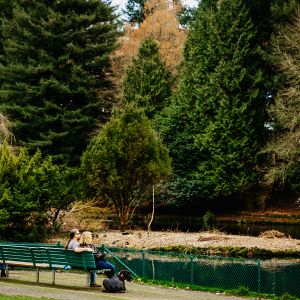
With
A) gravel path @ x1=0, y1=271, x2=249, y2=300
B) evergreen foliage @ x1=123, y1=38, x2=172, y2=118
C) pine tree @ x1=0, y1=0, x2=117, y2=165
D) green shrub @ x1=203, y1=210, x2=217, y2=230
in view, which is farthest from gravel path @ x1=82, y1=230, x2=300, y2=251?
evergreen foliage @ x1=123, y1=38, x2=172, y2=118

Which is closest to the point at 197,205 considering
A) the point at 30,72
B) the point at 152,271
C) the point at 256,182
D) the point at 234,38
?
the point at 256,182

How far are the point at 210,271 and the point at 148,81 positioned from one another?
33283 millimetres

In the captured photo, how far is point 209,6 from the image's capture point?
5350 centimetres

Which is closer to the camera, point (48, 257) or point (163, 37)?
point (48, 257)

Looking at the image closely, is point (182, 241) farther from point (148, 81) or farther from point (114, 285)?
Result: point (148, 81)

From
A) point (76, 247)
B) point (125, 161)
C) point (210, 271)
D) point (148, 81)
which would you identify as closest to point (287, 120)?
point (125, 161)

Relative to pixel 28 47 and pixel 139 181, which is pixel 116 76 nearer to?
pixel 28 47

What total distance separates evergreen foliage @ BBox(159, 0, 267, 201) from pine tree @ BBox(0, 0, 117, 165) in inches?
276

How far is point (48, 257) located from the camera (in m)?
14.2

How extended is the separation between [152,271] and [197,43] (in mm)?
35424

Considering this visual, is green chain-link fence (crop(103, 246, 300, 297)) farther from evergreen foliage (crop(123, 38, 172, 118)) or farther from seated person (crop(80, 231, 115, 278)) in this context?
evergreen foliage (crop(123, 38, 172, 118))

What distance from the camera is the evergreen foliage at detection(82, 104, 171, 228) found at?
31.3 meters

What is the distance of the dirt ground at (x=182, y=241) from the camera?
84.9ft

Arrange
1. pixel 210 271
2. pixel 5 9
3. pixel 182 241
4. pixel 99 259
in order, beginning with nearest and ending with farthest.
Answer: pixel 99 259
pixel 210 271
pixel 182 241
pixel 5 9
